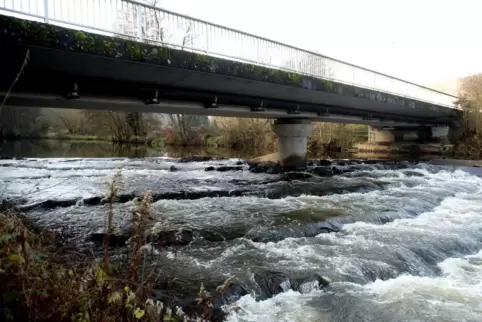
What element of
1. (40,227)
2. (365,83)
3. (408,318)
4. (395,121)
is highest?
(365,83)

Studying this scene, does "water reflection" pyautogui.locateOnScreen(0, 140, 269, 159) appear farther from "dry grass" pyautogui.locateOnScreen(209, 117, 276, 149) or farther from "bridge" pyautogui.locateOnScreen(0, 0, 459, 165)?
"bridge" pyautogui.locateOnScreen(0, 0, 459, 165)

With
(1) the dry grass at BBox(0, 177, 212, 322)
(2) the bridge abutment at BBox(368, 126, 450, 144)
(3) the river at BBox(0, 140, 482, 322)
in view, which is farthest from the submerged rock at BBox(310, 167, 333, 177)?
(2) the bridge abutment at BBox(368, 126, 450, 144)

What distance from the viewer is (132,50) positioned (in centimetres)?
754

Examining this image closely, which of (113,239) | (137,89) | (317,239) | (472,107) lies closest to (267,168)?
(137,89)

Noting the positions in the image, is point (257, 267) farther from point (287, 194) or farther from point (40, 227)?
point (287, 194)

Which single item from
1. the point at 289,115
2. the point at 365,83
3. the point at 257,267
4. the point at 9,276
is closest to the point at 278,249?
the point at 257,267

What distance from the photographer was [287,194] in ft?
33.8

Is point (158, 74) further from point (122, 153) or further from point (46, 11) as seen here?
point (122, 153)

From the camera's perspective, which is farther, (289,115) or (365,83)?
(365,83)

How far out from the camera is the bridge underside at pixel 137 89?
24.4 ft

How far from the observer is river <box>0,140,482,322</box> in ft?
13.6

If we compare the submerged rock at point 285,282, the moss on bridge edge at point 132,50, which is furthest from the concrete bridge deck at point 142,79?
the submerged rock at point 285,282

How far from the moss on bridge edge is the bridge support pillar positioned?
472cm

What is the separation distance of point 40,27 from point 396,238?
24.6 feet
